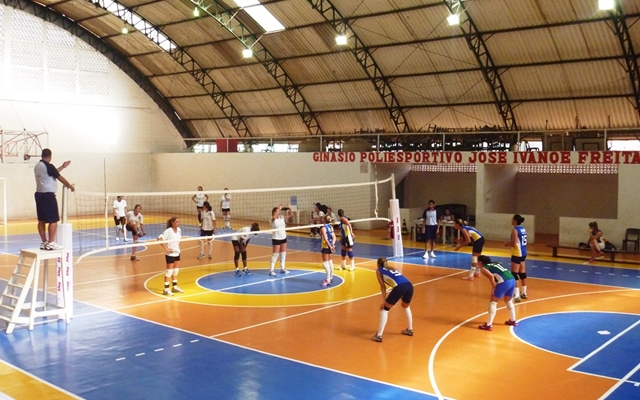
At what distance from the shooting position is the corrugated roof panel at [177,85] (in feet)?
132

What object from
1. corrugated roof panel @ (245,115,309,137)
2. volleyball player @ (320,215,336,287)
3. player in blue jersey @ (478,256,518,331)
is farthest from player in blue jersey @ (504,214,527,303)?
corrugated roof panel @ (245,115,309,137)

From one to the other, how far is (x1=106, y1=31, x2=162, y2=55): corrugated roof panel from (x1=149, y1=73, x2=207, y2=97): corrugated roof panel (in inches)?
97.1

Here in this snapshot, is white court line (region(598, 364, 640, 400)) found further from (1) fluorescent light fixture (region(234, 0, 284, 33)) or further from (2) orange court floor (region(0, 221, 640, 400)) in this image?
(1) fluorescent light fixture (region(234, 0, 284, 33))

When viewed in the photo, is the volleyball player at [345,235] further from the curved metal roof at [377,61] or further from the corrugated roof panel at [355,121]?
the corrugated roof panel at [355,121]

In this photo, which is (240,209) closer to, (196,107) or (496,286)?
(196,107)

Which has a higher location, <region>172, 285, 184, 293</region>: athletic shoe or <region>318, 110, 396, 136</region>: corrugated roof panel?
<region>318, 110, 396, 136</region>: corrugated roof panel

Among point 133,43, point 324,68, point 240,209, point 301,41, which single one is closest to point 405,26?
point 301,41

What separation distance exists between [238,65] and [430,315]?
25.7 metres

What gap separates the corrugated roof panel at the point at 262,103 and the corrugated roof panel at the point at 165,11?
6410mm

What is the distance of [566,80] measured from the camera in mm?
27391

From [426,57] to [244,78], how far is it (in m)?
12.3

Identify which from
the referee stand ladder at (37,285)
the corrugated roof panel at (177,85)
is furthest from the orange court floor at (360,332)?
the corrugated roof panel at (177,85)

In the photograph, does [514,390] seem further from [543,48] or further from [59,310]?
[543,48]

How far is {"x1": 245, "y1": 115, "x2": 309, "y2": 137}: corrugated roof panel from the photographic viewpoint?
1521 inches
